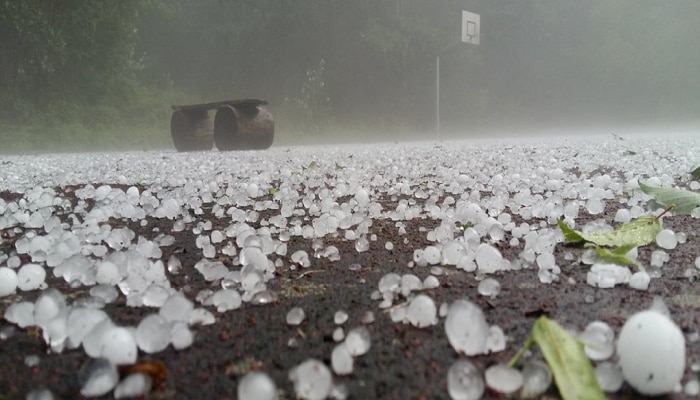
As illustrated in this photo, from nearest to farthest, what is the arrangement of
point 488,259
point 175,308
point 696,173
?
1. point 175,308
2. point 488,259
3. point 696,173

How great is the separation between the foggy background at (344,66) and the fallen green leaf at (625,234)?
1161 cm

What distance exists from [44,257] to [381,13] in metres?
18.5

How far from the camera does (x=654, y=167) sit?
2664 mm

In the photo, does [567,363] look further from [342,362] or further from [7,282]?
[7,282]

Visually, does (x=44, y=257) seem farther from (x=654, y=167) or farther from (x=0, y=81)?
(x=0, y=81)

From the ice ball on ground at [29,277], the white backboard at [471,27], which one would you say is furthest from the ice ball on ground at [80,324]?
the white backboard at [471,27]

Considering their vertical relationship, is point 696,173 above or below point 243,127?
below

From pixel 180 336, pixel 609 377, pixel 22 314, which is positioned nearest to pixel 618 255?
pixel 609 377

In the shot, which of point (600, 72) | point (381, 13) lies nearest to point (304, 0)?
point (381, 13)

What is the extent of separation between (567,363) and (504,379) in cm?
7

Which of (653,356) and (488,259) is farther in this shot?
(488,259)

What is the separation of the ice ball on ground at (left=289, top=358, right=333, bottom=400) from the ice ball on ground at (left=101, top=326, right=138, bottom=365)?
217mm

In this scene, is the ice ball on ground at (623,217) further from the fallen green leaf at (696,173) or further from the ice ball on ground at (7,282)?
the ice ball on ground at (7,282)

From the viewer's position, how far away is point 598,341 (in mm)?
558
